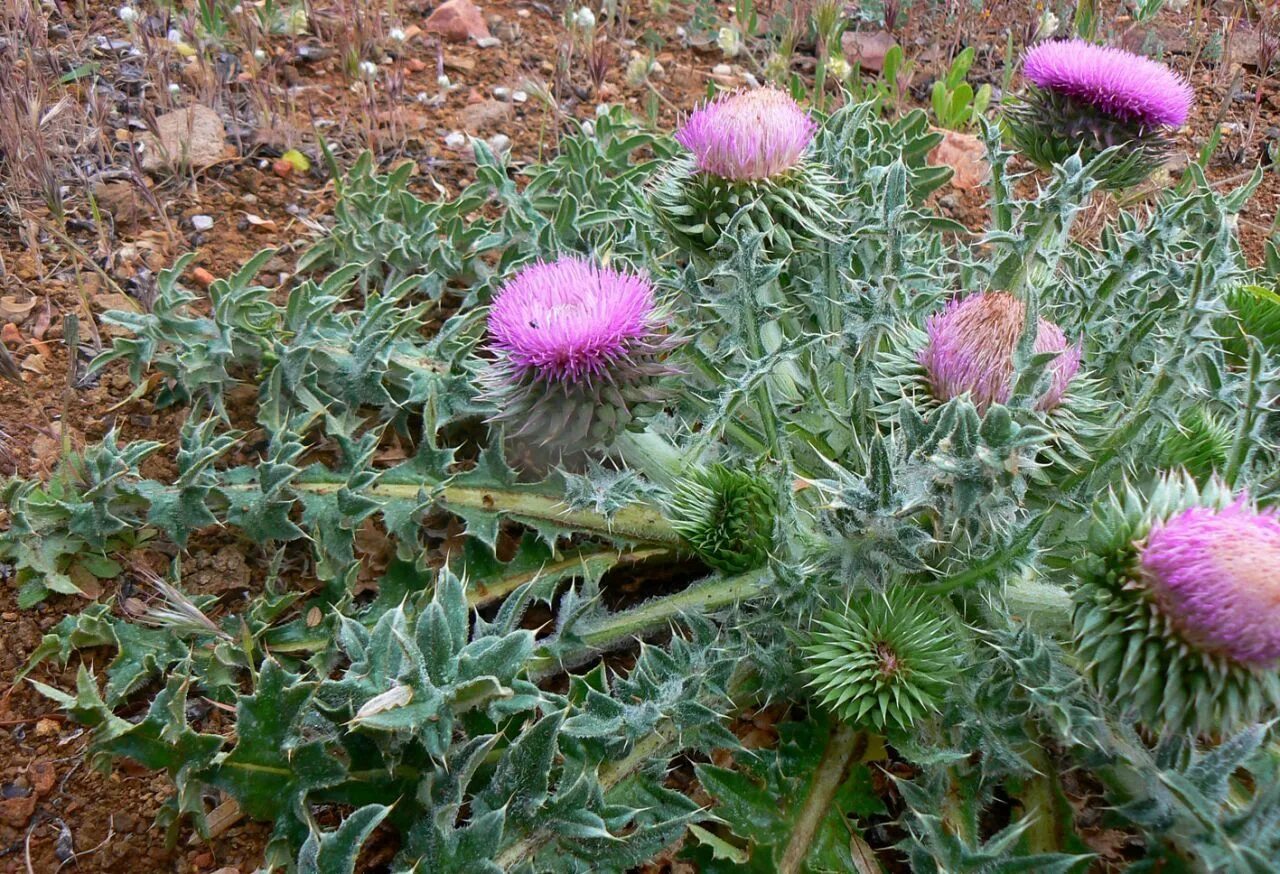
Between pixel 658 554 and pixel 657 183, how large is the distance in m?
1.22

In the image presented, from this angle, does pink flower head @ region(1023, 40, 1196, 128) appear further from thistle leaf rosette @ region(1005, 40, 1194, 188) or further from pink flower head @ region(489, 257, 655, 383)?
pink flower head @ region(489, 257, 655, 383)

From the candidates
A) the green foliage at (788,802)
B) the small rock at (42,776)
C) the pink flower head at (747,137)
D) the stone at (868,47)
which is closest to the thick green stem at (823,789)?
the green foliage at (788,802)

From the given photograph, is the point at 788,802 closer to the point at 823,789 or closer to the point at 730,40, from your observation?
the point at 823,789

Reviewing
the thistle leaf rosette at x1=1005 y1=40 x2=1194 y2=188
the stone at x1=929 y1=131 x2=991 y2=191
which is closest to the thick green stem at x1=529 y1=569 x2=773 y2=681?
the thistle leaf rosette at x1=1005 y1=40 x2=1194 y2=188

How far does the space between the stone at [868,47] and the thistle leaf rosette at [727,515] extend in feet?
14.4

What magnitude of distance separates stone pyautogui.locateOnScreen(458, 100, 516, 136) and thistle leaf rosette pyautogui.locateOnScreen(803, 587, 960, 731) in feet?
12.0

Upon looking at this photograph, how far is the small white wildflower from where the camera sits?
5648mm

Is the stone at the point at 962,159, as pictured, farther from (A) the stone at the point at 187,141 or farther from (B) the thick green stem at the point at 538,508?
(A) the stone at the point at 187,141

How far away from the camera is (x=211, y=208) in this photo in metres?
4.34

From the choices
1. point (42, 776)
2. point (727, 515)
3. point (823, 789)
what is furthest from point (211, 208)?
point (823, 789)

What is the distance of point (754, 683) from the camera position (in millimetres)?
2721

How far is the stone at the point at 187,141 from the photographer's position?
4.37 meters

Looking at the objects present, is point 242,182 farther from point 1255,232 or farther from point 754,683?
point 1255,232

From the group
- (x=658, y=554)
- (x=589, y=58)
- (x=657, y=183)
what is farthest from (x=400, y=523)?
(x=589, y=58)
